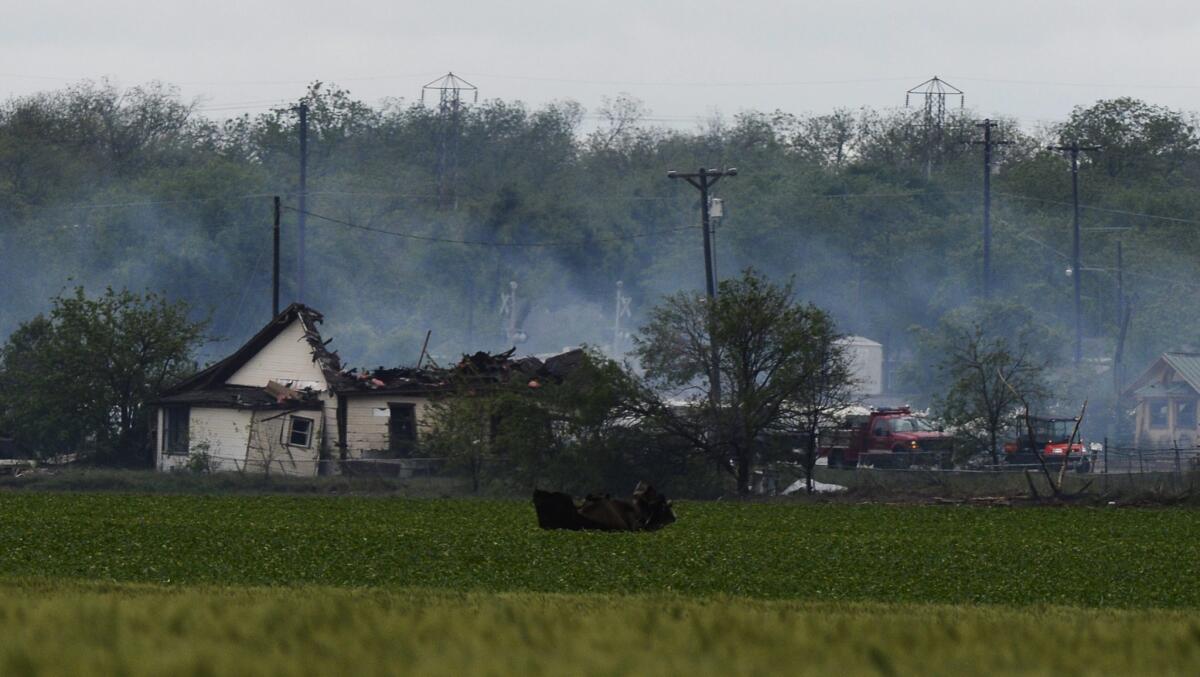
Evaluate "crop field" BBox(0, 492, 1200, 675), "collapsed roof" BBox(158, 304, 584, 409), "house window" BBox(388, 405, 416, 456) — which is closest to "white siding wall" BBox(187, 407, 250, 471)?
"collapsed roof" BBox(158, 304, 584, 409)

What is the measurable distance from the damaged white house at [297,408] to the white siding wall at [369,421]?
0.10 ft

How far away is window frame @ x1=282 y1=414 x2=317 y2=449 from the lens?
184 feet

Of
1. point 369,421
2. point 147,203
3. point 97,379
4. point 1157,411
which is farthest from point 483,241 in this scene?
point 369,421

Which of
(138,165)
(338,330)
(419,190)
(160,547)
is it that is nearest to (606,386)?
(160,547)

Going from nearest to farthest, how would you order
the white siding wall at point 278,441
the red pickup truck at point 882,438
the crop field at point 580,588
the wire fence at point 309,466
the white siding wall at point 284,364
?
the crop field at point 580,588 → the wire fence at point 309,466 → the white siding wall at point 278,441 → the white siding wall at point 284,364 → the red pickup truck at point 882,438

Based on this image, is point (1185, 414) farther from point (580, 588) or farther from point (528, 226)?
point (580, 588)

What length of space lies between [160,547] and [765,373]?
25748 mm

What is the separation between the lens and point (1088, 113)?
464 feet

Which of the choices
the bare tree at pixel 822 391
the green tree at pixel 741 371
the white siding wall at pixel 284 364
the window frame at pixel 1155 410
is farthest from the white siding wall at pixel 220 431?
the window frame at pixel 1155 410

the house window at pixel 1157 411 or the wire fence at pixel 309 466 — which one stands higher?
the house window at pixel 1157 411

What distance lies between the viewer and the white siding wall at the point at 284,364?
190 feet

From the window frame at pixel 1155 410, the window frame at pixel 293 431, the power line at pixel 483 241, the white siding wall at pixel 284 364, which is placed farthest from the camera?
the power line at pixel 483 241

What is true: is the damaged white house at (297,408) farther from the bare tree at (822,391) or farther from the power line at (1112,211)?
the power line at (1112,211)

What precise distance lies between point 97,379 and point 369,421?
30.6 feet
